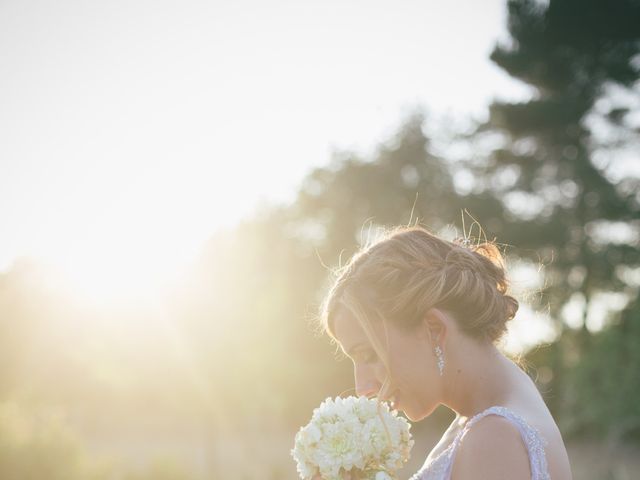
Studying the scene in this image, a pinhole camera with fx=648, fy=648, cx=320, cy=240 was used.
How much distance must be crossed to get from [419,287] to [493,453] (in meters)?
0.63

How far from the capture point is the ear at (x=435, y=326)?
2.36 m

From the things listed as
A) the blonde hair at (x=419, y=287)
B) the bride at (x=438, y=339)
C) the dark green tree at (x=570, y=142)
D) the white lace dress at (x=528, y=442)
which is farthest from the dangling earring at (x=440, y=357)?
the dark green tree at (x=570, y=142)

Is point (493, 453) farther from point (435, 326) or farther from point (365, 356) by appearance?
point (365, 356)

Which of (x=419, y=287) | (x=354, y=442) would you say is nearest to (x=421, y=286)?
(x=419, y=287)

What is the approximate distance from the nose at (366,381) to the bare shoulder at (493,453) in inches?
20.3

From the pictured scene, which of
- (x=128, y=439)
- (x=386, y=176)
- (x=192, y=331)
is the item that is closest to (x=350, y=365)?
(x=386, y=176)

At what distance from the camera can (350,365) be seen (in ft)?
98.0

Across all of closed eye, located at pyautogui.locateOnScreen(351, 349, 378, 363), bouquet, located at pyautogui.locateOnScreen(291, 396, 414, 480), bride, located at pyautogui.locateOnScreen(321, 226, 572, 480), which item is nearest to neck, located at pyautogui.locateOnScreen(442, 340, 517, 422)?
bride, located at pyautogui.locateOnScreen(321, 226, 572, 480)

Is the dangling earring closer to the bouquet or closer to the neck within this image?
the neck

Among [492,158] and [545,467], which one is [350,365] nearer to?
[492,158]

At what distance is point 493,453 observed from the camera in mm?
2041

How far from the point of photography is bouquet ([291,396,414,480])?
2.68 meters

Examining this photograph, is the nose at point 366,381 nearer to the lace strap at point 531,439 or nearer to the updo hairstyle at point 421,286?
the updo hairstyle at point 421,286

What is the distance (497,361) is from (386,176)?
27.6m
